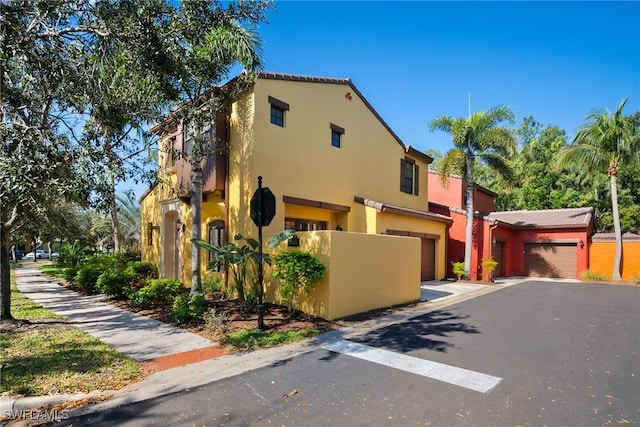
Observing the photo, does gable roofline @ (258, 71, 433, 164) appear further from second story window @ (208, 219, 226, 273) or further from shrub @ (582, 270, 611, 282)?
shrub @ (582, 270, 611, 282)

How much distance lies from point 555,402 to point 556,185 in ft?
106

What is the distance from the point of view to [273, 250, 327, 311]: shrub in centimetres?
856

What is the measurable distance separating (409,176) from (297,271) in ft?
42.5

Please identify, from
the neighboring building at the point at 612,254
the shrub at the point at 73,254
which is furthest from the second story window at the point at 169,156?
the neighboring building at the point at 612,254

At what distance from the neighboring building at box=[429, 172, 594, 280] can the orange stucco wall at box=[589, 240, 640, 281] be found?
0.50m

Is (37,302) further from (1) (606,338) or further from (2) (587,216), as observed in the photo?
(2) (587,216)

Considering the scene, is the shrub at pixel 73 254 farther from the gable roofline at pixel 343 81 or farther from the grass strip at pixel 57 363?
the gable roofline at pixel 343 81

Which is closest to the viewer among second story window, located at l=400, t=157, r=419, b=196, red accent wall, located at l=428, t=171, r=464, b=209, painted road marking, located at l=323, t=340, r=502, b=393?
painted road marking, located at l=323, t=340, r=502, b=393

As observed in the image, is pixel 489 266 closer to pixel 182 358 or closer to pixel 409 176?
pixel 409 176

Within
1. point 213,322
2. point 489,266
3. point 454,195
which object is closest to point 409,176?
point 454,195

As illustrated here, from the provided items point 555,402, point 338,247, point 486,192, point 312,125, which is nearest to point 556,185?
point 486,192

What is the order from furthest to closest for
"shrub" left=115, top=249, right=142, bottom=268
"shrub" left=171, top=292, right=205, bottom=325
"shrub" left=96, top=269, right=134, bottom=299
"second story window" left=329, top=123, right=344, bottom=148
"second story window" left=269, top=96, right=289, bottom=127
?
"shrub" left=115, top=249, right=142, bottom=268 < "second story window" left=329, top=123, right=344, bottom=148 < "second story window" left=269, top=96, right=289, bottom=127 < "shrub" left=96, top=269, right=134, bottom=299 < "shrub" left=171, top=292, right=205, bottom=325

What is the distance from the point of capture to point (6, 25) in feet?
19.3

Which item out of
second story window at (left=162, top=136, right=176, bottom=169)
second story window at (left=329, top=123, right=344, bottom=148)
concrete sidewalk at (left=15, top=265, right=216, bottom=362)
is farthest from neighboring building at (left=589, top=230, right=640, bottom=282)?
second story window at (left=162, top=136, right=176, bottom=169)
